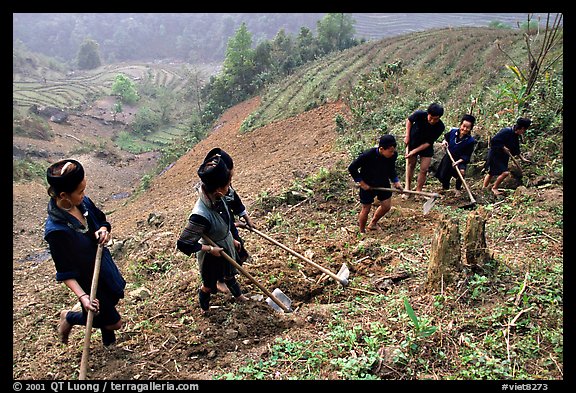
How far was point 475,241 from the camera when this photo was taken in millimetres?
3148

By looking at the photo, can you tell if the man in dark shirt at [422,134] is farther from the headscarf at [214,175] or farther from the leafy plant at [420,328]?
the headscarf at [214,175]

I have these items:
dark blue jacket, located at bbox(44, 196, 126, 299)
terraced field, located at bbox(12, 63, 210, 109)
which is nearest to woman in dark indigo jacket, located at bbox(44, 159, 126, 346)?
dark blue jacket, located at bbox(44, 196, 126, 299)

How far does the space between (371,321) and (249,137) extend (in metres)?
14.0

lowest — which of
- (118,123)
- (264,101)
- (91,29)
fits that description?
(118,123)

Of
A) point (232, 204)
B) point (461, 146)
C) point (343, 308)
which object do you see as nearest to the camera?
point (343, 308)

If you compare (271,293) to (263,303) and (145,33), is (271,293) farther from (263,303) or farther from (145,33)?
(145,33)

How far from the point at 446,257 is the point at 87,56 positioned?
6990cm

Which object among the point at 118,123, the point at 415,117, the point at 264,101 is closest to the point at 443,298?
the point at 415,117

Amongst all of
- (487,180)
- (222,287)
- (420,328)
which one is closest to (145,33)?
(487,180)

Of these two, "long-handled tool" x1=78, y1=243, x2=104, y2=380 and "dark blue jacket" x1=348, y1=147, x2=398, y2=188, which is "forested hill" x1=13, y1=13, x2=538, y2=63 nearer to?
"dark blue jacket" x1=348, y1=147, x2=398, y2=188

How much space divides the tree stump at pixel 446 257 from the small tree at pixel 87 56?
69752mm

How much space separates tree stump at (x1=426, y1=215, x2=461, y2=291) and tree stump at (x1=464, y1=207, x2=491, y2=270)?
0.08 m

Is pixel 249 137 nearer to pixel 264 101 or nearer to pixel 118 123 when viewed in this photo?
pixel 264 101
